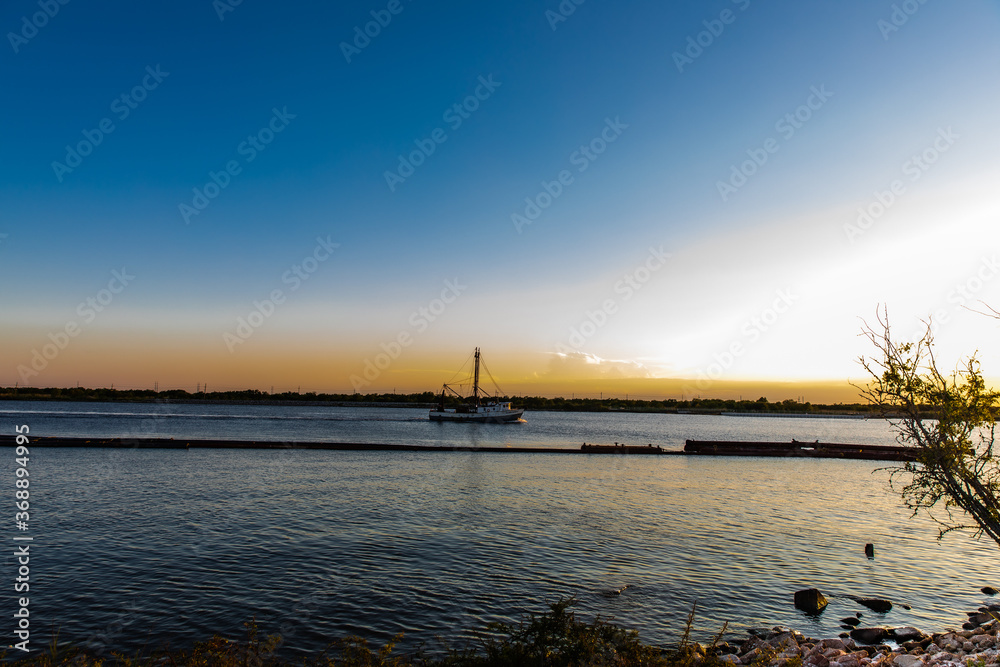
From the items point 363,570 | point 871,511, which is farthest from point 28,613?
point 871,511

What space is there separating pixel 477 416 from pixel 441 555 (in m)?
127

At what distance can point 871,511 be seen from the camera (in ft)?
121

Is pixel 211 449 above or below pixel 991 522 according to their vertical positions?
below

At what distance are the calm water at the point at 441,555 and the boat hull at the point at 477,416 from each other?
341ft

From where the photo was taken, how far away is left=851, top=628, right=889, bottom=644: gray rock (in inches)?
584

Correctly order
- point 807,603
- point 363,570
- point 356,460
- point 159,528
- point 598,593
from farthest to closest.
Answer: point 356,460 < point 159,528 < point 363,570 < point 598,593 < point 807,603

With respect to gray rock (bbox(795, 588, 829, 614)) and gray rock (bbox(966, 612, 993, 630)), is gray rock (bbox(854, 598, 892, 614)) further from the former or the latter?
gray rock (bbox(966, 612, 993, 630))

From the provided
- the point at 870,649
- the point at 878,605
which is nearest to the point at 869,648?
the point at 870,649

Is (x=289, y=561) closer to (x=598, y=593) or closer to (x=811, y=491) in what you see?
(x=598, y=593)

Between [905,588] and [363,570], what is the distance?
62.8 feet

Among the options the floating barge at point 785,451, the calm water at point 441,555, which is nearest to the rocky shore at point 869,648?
the calm water at point 441,555

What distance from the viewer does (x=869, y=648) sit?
13898 millimetres

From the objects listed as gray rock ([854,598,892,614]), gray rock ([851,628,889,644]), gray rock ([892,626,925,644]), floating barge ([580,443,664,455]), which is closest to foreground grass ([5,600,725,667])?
gray rock ([851,628,889,644])

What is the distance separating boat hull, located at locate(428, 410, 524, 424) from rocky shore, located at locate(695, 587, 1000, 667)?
5286 inches
